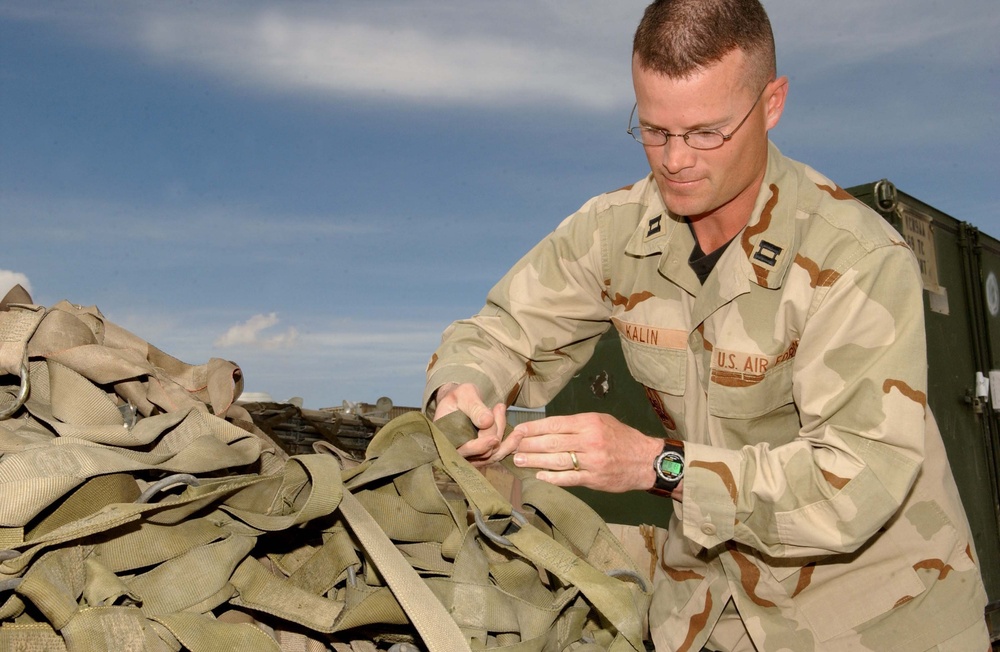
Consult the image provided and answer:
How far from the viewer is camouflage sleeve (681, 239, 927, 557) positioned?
2.16 meters

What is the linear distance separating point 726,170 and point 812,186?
14.9 inches

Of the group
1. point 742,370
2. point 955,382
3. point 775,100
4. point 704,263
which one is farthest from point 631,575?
point 955,382

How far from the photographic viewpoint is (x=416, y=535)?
1.64m

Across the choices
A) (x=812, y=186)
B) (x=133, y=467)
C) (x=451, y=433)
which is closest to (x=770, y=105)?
(x=812, y=186)

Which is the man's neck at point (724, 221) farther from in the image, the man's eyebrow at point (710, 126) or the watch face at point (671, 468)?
the watch face at point (671, 468)

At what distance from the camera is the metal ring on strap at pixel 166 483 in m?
1.49

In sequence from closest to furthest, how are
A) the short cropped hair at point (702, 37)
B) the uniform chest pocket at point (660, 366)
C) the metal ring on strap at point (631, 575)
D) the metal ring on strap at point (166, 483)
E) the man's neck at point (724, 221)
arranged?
1. the metal ring on strap at point (166, 483)
2. the metal ring on strap at point (631, 575)
3. the short cropped hair at point (702, 37)
4. the man's neck at point (724, 221)
5. the uniform chest pocket at point (660, 366)

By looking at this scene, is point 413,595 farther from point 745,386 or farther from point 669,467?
point 745,386

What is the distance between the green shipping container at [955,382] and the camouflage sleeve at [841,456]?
118 inches

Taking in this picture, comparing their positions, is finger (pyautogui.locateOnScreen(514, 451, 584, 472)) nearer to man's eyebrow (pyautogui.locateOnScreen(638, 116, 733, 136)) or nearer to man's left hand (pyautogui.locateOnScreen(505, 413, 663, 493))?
man's left hand (pyautogui.locateOnScreen(505, 413, 663, 493))

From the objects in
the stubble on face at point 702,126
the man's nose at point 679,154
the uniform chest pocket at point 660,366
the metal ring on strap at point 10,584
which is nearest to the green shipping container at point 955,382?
the uniform chest pocket at point 660,366

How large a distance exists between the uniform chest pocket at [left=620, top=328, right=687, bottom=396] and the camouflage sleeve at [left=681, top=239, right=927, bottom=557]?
1.69 ft

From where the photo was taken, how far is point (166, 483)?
1.51 m

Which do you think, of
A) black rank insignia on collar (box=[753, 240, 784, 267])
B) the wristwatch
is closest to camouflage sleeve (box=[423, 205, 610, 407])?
black rank insignia on collar (box=[753, 240, 784, 267])
